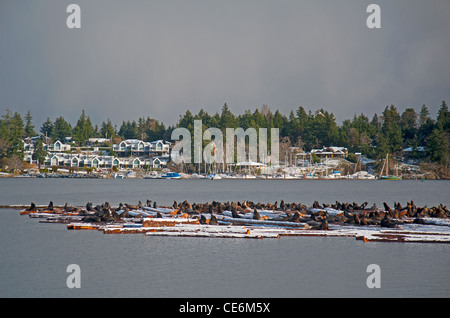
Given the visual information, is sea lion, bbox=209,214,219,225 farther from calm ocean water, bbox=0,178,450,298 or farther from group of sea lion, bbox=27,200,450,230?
calm ocean water, bbox=0,178,450,298

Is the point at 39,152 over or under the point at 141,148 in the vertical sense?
under

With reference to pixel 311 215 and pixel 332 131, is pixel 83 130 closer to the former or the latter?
pixel 332 131

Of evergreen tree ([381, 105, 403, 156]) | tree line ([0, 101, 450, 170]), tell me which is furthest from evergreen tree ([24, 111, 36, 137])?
evergreen tree ([381, 105, 403, 156])

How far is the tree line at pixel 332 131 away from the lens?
144 metres

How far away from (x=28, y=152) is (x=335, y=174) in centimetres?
9609

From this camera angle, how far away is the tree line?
14425 cm

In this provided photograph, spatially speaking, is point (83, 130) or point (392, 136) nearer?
point (392, 136)

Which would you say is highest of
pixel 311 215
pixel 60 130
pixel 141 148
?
pixel 60 130

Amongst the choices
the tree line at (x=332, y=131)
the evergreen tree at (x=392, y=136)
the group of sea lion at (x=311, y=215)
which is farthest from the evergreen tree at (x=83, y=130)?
the group of sea lion at (x=311, y=215)

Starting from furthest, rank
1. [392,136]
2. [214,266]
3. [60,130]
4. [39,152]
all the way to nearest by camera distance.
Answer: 1. [60,130]
2. [39,152]
3. [392,136]
4. [214,266]

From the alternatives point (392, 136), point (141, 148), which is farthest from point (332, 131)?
point (141, 148)

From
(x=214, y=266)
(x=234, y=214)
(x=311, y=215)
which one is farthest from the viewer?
(x=234, y=214)

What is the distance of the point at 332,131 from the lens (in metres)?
162
